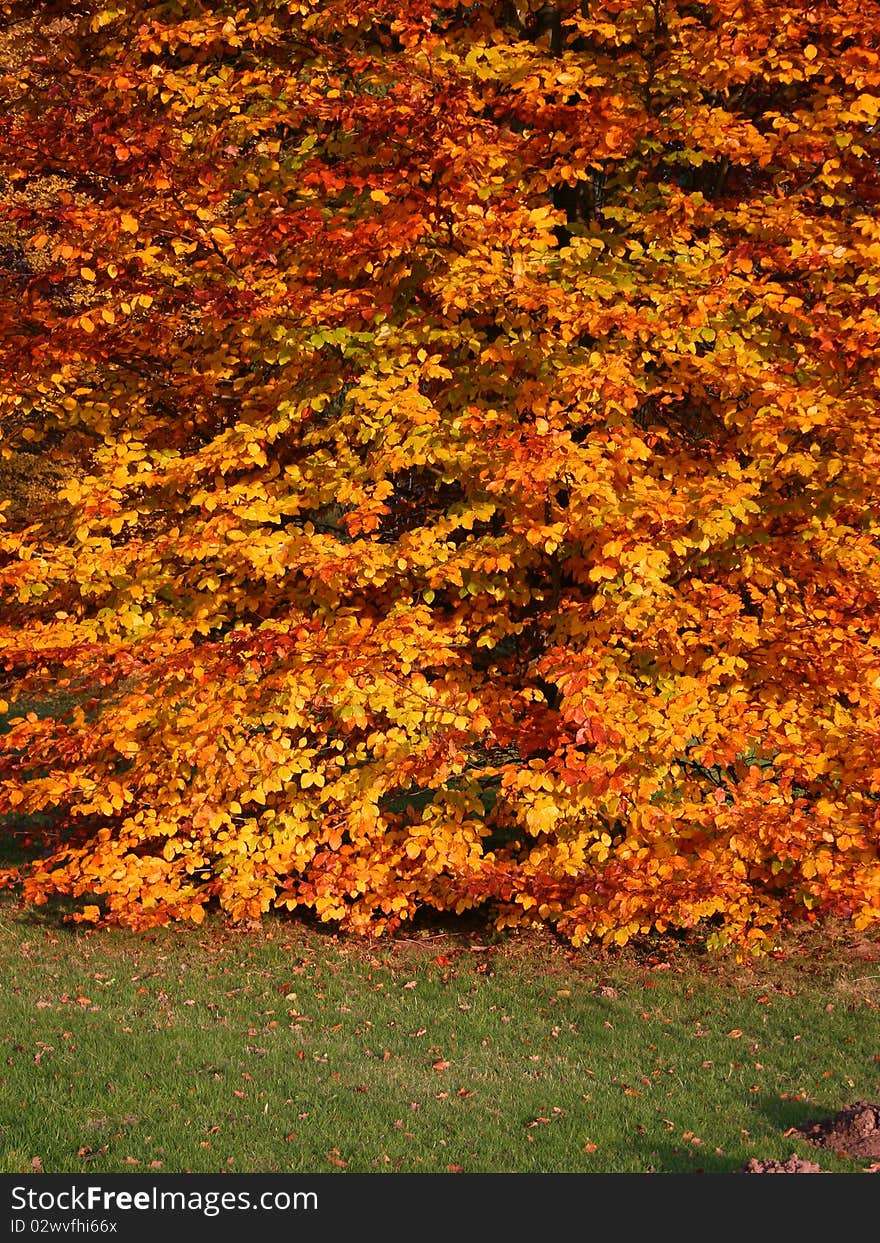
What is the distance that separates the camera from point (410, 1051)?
6.86 meters

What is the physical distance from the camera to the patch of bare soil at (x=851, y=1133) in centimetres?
539

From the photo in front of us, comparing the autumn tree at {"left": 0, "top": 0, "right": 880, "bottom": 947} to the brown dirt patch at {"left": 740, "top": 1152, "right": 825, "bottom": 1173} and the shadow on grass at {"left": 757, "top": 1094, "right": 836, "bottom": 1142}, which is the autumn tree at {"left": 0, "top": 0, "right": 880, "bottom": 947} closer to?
the shadow on grass at {"left": 757, "top": 1094, "right": 836, "bottom": 1142}

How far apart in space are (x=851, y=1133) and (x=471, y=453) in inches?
144

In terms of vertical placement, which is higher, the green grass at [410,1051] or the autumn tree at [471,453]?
the autumn tree at [471,453]

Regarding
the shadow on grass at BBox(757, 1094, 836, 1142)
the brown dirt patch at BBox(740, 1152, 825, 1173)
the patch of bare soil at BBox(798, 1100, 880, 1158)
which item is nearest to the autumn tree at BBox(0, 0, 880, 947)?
the shadow on grass at BBox(757, 1094, 836, 1142)

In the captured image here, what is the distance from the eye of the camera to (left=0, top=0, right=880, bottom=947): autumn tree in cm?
680

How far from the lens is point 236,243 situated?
7.34 meters

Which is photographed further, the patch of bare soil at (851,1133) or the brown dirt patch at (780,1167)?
the patch of bare soil at (851,1133)

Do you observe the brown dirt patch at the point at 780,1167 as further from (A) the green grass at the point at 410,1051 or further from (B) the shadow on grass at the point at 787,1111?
(B) the shadow on grass at the point at 787,1111

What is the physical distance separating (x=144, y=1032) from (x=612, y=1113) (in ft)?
8.42

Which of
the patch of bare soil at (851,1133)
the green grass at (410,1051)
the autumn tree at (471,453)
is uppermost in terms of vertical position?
the autumn tree at (471,453)

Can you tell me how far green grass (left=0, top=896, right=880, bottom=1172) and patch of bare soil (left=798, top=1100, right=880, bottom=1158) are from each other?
10 centimetres

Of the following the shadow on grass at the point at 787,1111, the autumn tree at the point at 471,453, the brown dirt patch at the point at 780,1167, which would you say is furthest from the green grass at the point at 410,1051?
the autumn tree at the point at 471,453

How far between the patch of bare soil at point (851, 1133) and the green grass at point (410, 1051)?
105 millimetres
